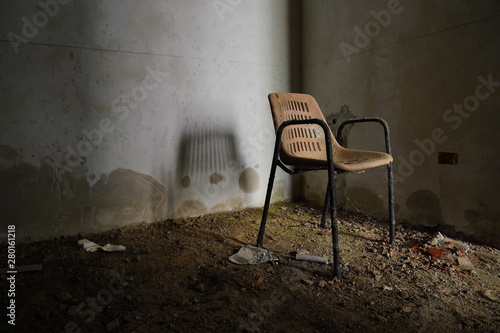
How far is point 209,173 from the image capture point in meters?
2.49

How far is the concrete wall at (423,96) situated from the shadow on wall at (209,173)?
875 mm

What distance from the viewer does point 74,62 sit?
1.96m

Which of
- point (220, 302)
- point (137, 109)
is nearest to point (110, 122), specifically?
point (137, 109)

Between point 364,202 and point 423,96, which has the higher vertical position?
point 423,96

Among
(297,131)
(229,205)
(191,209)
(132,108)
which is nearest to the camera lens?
(297,131)

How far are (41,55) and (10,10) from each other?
263 mm

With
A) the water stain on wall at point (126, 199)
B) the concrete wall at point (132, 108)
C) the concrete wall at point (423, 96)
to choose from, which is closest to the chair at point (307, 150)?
the concrete wall at point (423, 96)

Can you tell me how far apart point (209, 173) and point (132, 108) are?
2.43ft

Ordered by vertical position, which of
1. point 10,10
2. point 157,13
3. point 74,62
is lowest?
point 74,62

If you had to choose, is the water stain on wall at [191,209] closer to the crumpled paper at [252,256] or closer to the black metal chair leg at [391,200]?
the crumpled paper at [252,256]

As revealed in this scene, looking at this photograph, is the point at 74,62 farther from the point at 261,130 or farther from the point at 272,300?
the point at 272,300

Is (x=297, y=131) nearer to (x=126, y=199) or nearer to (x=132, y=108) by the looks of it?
(x=132, y=108)

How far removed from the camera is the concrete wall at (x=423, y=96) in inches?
70.8

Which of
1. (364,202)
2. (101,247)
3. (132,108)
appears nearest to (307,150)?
(364,202)
